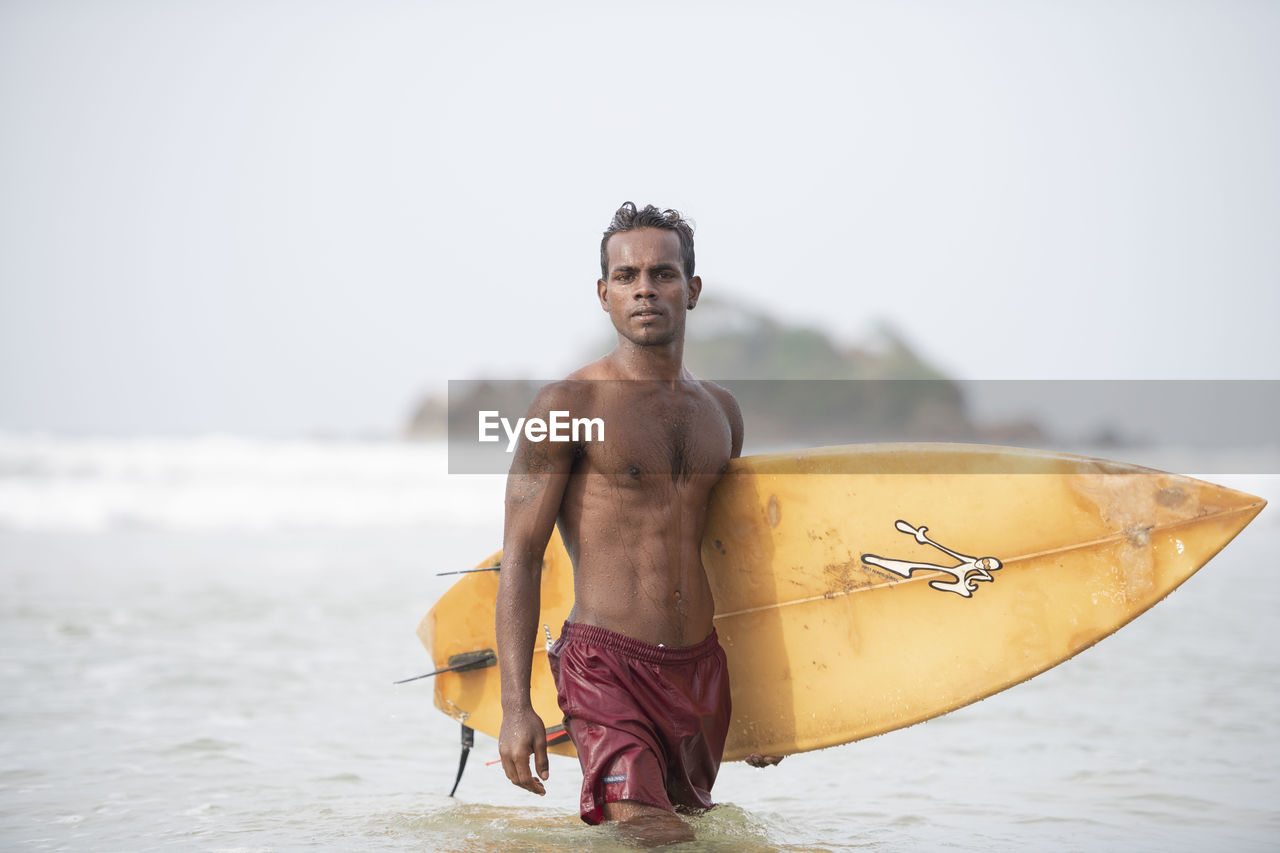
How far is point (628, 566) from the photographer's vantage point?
102 inches

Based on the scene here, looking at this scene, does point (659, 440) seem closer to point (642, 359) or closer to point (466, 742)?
point (642, 359)

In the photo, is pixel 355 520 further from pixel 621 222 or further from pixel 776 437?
pixel 776 437

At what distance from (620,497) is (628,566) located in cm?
16

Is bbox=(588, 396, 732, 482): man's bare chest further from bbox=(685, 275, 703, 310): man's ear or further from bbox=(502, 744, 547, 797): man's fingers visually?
bbox=(502, 744, 547, 797): man's fingers

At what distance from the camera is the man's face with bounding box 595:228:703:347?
2633mm

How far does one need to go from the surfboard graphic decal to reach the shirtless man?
0.65 meters

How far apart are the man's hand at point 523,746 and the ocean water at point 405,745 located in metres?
0.35

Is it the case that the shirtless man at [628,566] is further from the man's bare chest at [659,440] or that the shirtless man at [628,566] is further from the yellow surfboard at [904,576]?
the yellow surfboard at [904,576]

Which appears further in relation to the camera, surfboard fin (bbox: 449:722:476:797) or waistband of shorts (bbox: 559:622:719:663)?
surfboard fin (bbox: 449:722:476:797)

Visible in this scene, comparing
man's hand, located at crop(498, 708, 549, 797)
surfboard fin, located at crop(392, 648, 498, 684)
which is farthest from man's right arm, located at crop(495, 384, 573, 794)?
surfboard fin, located at crop(392, 648, 498, 684)

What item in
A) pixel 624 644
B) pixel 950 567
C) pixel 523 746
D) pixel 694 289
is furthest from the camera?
pixel 950 567

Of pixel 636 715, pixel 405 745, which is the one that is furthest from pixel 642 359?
pixel 405 745

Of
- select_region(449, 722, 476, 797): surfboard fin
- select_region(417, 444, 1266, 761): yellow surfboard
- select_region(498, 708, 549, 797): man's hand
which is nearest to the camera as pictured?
select_region(498, 708, 549, 797): man's hand

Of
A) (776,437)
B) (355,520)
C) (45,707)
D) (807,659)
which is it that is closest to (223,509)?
(355,520)
